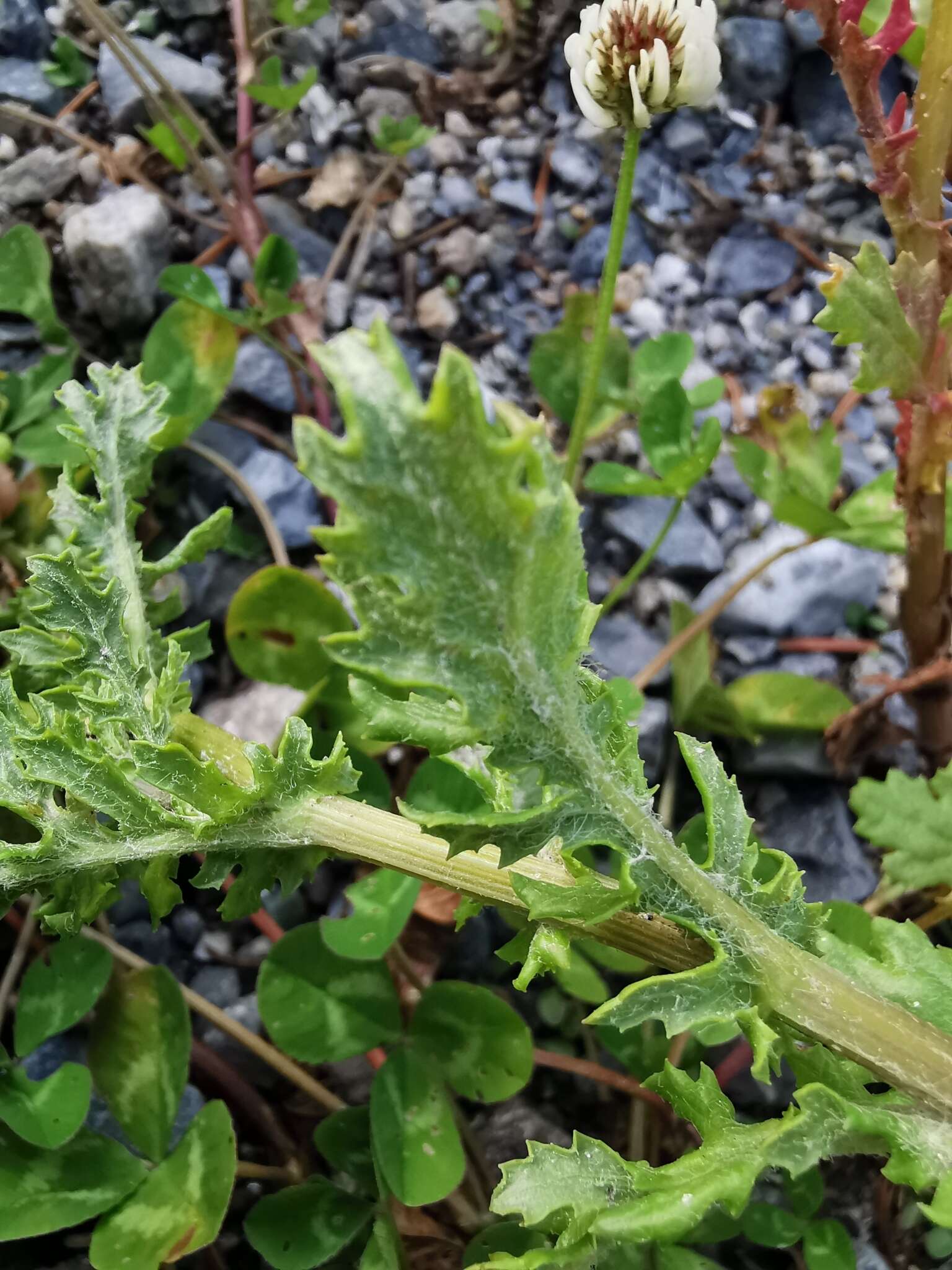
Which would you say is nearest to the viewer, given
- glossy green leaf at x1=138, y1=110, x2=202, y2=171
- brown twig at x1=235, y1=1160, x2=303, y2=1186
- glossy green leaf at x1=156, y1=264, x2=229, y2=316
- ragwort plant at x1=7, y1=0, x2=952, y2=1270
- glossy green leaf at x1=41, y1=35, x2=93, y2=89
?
ragwort plant at x1=7, y1=0, x2=952, y2=1270

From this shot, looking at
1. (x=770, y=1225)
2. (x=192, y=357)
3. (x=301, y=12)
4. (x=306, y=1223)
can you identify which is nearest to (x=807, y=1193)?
(x=770, y=1225)

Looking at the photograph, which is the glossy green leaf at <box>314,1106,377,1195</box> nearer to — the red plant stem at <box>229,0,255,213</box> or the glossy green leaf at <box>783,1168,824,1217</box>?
the glossy green leaf at <box>783,1168,824,1217</box>

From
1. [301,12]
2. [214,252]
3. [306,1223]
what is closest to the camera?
[306,1223]

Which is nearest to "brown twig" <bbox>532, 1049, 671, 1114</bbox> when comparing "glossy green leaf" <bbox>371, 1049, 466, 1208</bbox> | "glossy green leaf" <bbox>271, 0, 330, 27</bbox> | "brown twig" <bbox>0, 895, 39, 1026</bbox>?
"glossy green leaf" <bbox>371, 1049, 466, 1208</bbox>

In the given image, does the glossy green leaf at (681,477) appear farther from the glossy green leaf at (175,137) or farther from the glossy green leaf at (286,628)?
the glossy green leaf at (175,137)

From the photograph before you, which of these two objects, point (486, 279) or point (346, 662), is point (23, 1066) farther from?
point (486, 279)

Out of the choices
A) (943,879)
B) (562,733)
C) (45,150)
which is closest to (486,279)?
(45,150)

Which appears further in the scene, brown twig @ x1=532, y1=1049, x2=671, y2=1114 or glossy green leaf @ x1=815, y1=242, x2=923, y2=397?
brown twig @ x1=532, y1=1049, x2=671, y2=1114

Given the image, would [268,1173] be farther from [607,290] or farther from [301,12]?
[301,12]
